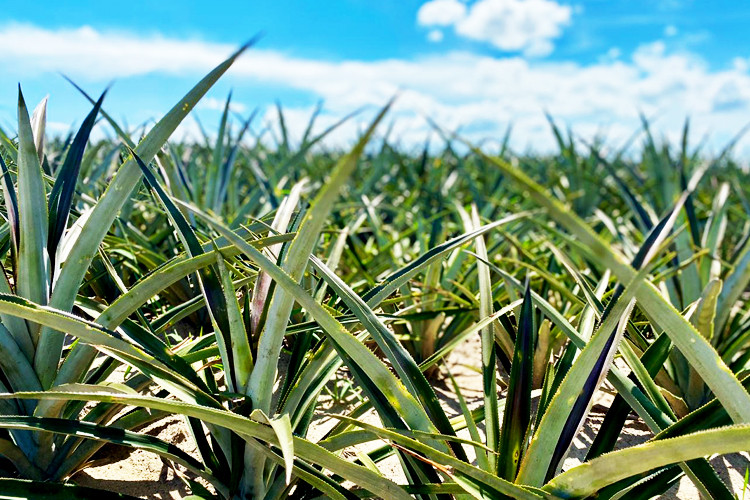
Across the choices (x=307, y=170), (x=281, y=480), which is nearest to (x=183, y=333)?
(x=281, y=480)

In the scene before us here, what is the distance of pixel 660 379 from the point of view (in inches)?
45.3

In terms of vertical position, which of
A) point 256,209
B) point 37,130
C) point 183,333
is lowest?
point 183,333

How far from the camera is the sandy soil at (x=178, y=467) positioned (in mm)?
841

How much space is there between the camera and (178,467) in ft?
2.87

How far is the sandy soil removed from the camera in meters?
0.84

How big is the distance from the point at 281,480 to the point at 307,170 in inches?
125

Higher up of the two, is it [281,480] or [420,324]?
[420,324]

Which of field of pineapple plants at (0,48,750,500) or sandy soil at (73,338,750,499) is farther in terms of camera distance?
sandy soil at (73,338,750,499)

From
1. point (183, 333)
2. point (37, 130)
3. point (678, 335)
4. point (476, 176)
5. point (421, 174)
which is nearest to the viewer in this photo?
point (678, 335)

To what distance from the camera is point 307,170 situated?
3.77 meters

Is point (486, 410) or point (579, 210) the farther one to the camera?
point (579, 210)

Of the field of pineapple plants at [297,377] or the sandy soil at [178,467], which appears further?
the sandy soil at [178,467]

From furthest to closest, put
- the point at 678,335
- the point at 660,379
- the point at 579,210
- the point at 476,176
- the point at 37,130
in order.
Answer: the point at 476,176 → the point at 579,210 → the point at 660,379 → the point at 37,130 → the point at 678,335

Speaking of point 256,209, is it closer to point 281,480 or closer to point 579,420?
point 281,480
